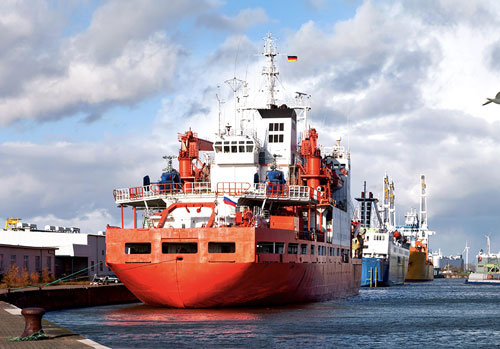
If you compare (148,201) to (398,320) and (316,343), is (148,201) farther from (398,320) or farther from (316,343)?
(316,343)

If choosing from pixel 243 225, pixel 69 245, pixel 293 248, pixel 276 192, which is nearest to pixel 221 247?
pixel 243 225

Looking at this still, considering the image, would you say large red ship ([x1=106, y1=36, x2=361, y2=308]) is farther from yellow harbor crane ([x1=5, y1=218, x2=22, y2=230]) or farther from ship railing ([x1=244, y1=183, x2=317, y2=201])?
yellow harbor crane ([x1=5, y1=218, x2=22, y2=230])

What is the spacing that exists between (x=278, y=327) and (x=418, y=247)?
119795mm

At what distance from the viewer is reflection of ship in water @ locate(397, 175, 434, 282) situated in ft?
471

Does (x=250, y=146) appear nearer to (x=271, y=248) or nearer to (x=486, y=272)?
(x=271, y=248)

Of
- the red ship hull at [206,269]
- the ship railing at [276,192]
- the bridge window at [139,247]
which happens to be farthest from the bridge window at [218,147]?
the red ship hull at [206,269]

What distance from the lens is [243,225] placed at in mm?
42062

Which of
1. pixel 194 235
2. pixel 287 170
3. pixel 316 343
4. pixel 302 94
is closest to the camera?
pixel 316 343

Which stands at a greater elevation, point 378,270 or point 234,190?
point 234,190

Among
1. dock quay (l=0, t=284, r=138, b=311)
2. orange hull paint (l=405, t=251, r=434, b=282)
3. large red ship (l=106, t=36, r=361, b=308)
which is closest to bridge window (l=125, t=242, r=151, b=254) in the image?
large red ship (l=106, t=36, r=361, b=308)

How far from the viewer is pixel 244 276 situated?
3994cm

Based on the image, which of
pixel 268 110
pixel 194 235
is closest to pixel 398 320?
pixel 194 235

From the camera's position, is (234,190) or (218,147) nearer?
(234,190)

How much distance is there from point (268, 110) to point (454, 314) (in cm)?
1977
